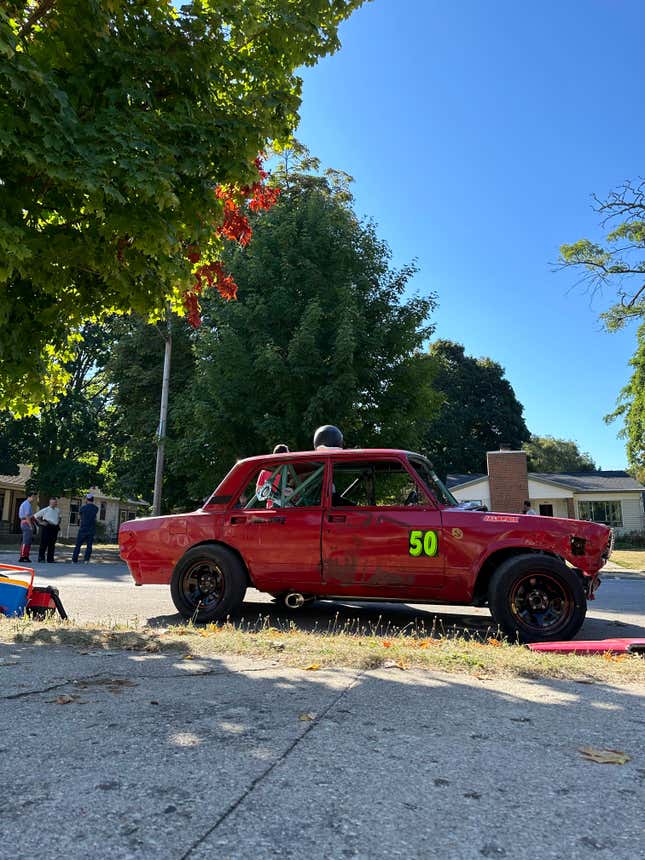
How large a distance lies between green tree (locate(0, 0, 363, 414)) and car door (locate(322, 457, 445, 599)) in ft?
9.35

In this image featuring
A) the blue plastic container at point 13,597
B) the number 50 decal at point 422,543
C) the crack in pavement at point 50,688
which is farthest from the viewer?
the blue plastic container at point 13,597

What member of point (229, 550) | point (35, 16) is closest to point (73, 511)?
point (229, 550)

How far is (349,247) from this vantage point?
1769cm

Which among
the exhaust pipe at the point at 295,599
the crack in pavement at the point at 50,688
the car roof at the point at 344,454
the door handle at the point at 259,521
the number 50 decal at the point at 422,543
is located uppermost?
the car roof at the point at 344,454

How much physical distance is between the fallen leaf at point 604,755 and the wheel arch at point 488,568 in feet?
10.1

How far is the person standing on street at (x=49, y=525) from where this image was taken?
15266 millimetres

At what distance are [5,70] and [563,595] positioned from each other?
6.03m

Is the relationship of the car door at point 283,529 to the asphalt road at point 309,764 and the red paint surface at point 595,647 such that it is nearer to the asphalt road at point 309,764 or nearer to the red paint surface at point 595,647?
the asphalt road at point 309,764

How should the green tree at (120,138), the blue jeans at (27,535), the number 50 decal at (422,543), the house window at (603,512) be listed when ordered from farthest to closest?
the house window at (603,512) < the blue jeans at (27,535) < the number 50 decal at (422,543) < the green tree at (120,138)

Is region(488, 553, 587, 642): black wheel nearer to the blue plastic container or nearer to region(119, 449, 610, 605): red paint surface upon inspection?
region(119, 449, 610, 605): red paint surface

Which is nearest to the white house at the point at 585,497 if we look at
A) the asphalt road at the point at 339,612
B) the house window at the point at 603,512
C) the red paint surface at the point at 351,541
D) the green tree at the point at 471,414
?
the house window at the point at 603,512

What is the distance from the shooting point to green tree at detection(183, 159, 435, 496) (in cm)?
1569

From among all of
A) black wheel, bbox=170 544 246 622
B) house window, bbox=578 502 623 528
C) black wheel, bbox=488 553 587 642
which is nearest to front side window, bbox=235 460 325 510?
black wheel, bbox=170 544 246 622

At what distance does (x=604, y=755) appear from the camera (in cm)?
259
